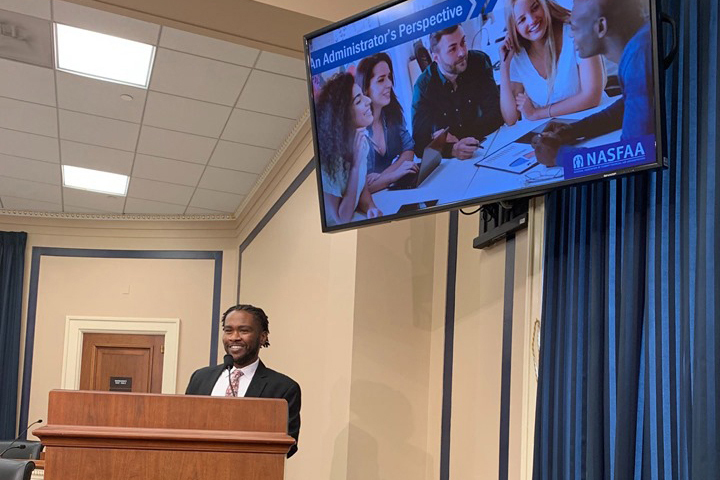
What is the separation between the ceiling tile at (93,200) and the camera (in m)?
8.23

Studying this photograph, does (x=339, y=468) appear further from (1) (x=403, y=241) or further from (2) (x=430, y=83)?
(2) (x=430, y=83)

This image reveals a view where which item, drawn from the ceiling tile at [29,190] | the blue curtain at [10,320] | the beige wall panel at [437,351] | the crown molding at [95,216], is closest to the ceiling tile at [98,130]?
the ceiling tile at [29,190]

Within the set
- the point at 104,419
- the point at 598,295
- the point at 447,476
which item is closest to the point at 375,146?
the point at 598,295

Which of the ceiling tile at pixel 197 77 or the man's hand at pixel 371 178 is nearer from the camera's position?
the man's hand at pixel 371 178

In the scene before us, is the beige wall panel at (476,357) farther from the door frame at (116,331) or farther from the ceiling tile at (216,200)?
the door frame at (116,331)

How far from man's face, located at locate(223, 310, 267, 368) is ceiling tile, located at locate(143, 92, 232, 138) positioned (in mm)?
2586

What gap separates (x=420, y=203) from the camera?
2.51 metres

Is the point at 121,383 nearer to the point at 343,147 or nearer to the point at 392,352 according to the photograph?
the point at 392,352

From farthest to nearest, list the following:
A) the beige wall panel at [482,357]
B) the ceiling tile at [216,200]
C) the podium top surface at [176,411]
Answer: the ceiling tile at [216,200] → the beige wall panel at [482,357] → the podium top surface at [176,411]

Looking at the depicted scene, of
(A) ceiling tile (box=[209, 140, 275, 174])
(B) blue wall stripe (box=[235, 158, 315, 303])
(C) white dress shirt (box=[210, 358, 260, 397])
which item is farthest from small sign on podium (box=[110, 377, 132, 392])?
(C) white dress shirt (box=[210, 358, 260, 397])

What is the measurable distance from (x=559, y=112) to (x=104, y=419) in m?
1.47

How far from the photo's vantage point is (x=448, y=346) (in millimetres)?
3586

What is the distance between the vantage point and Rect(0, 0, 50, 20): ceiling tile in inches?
164

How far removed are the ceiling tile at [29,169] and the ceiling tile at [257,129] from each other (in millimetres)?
2168
